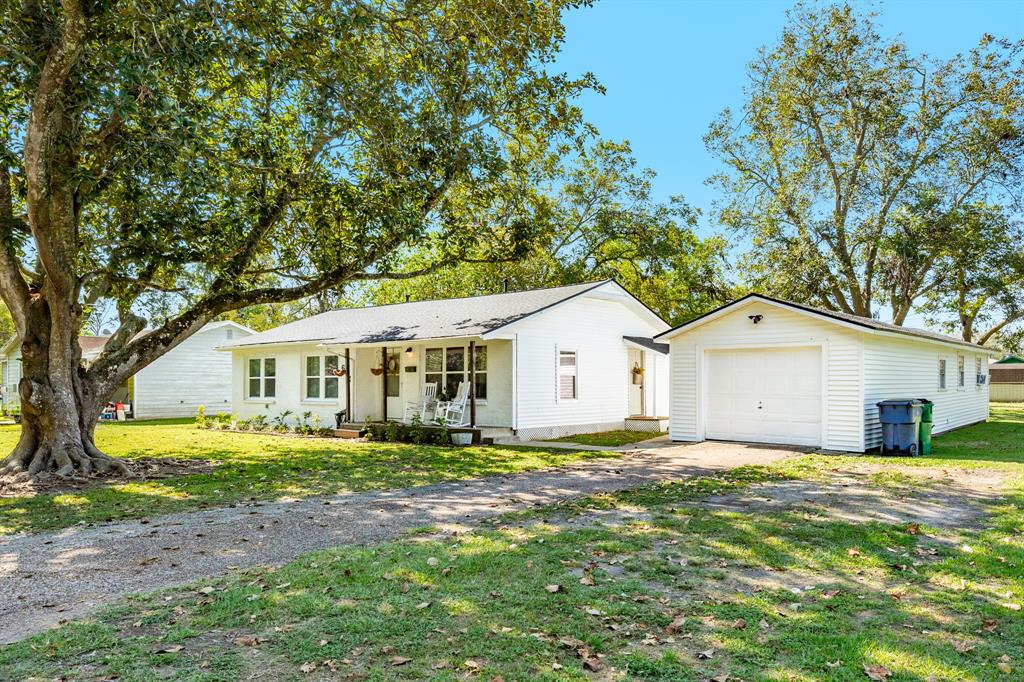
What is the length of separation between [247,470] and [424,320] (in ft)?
28.7

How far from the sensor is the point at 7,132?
1146 cm

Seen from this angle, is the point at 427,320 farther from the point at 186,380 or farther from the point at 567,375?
the point at 186,380

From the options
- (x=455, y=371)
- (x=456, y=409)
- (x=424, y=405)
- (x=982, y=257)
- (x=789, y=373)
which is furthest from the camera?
(x=982, y=257)

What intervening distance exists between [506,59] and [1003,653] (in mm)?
11424

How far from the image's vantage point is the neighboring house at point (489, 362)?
56.4 ft

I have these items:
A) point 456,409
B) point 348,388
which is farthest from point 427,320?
point 456,409

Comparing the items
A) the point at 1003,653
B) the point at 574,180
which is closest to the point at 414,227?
the point at 1003,653

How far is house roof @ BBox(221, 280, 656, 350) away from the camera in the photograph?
57.2 ft

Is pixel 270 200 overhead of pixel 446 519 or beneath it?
overhead

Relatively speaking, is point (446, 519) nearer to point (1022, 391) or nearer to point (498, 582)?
point (498, 582)

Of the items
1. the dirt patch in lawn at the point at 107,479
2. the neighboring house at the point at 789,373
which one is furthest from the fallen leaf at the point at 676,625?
the neighboring house at the point at 789,373

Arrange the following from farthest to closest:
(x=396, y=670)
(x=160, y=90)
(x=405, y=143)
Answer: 1. (x=405, y=143)
2. (x=160, y=90)
3. (x=396, y=670)

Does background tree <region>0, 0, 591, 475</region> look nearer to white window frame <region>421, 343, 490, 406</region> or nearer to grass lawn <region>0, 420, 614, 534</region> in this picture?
grass lawn <region>0, 420, 614, 534</region>

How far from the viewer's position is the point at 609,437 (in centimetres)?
1773
